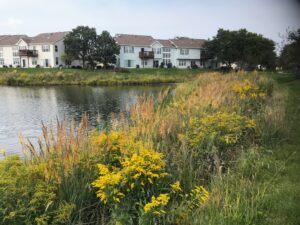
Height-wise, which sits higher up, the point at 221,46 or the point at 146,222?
the point at 221,46

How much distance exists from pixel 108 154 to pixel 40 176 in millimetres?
1362

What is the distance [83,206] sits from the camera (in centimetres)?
536

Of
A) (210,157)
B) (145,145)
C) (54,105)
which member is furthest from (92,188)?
(54,105)

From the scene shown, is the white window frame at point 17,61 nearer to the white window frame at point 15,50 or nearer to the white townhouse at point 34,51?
the white townhouse at point 34,51

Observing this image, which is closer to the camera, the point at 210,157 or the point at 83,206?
the point at 83,206

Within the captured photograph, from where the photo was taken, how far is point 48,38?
71188 millimetres

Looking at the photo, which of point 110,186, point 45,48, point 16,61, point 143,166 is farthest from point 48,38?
point 110,186

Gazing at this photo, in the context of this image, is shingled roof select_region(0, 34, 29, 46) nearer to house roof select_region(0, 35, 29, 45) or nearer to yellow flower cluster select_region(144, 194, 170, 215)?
house roof select_region(0, 35, 29, 45)

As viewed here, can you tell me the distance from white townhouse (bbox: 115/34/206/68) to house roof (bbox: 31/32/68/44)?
12.5m

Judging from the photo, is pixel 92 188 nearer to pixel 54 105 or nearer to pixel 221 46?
pixel 54 105

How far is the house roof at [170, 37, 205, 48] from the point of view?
80062mm

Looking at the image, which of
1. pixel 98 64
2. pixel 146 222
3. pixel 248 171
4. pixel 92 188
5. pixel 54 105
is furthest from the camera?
pixel 98 64

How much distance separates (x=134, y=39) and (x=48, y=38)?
64.6ft

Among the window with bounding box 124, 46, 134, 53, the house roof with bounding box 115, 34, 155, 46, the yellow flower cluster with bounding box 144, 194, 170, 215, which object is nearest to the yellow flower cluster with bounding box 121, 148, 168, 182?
the yellow flower cluster with bounding box 144, 194, 170, 215
